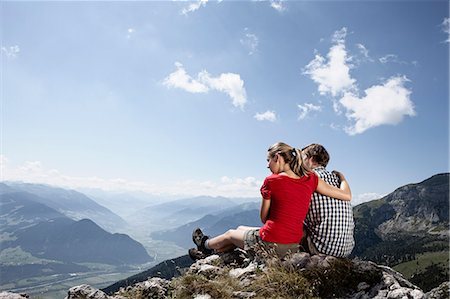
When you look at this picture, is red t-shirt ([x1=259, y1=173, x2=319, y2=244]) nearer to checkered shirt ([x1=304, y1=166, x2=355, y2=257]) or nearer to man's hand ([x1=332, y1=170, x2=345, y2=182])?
checkered shirt ([x1=304, y1=166, x2=355, y2=257])

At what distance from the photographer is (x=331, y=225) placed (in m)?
8.05

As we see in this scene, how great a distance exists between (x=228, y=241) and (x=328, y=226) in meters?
3.05

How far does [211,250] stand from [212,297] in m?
3.48

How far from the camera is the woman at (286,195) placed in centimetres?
772

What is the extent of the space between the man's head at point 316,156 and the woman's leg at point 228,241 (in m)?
2.54

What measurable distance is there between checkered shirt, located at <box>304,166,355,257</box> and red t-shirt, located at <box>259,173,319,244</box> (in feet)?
1.42

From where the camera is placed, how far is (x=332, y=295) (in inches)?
267

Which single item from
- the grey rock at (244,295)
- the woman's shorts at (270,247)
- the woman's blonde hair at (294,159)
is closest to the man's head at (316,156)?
the woman's blonde hair at (294,159)

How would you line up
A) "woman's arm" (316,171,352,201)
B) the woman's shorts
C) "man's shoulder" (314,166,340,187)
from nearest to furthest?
the woman's shorts → "woman's arm" (316,171,352,201) → "man's shoulder" (314,166,340,187)

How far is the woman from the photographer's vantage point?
7.72m

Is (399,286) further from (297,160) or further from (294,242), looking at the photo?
(297,160)

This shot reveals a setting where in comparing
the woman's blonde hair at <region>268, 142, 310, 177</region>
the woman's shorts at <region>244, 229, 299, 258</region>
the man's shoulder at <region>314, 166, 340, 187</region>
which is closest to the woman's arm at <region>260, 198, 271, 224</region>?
the woman's shorts at <region>244, 229, 299, 258</region>

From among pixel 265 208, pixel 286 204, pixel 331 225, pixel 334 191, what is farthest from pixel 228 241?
pixel 334 191

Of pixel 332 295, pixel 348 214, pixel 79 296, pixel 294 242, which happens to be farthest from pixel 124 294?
pixel 348 214
